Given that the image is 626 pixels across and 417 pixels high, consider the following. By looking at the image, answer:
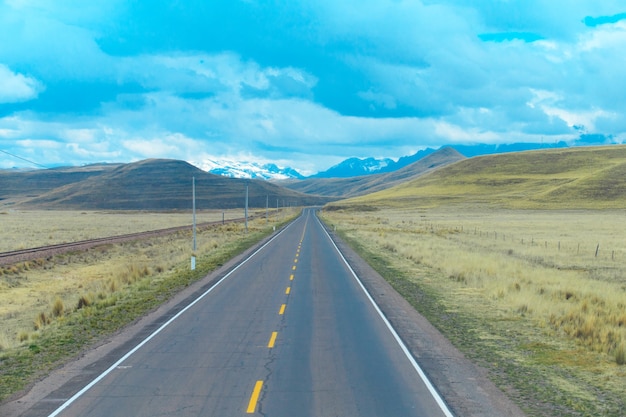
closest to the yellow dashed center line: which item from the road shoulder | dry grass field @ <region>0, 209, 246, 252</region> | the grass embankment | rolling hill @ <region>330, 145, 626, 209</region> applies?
the road shoulder

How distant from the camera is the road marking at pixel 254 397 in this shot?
30.0 ft

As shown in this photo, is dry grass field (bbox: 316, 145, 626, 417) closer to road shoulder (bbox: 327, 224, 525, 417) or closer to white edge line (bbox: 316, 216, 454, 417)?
road shoulder (bbox: 327, 224, 525, 417)

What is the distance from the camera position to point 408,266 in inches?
1287

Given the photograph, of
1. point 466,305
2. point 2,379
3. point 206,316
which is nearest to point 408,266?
point 466,305

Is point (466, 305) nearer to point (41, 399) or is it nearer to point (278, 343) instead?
point (278, 343)

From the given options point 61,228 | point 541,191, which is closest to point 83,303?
point 61,228

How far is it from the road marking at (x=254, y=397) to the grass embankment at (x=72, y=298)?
4495mm

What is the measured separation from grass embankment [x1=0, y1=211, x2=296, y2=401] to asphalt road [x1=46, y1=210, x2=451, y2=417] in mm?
1926

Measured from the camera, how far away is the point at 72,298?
24.2 m

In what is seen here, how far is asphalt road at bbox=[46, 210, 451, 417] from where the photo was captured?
369 inches

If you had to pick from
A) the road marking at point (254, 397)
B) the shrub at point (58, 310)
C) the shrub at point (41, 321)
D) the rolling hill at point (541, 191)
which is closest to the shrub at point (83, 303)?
the shrub at point (58, 310)

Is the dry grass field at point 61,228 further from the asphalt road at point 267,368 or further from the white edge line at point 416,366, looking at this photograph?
the white edge line at point 416,366

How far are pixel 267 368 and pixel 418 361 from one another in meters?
3.33

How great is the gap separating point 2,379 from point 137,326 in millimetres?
5170
